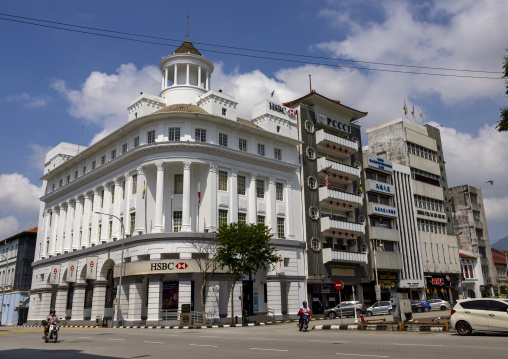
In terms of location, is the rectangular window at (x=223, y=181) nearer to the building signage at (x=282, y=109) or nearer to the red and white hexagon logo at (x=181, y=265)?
the red and white hexagon logo at (x=181, y=265)

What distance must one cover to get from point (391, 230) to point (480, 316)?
4102cm

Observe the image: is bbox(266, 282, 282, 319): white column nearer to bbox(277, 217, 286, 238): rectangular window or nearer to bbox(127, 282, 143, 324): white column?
bbox(277, 217, 286, 238): rectangular window

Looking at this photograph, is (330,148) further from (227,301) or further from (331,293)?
(227,301)

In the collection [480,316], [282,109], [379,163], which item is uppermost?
[282,109]

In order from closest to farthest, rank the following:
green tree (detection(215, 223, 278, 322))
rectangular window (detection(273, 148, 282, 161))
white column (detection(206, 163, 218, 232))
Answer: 1. green tree (detection(215, 223, 278, 322))
2. white column (detection(206, 163, 218, 232))
3. rectangular window (detection(273, 148, 282, 161))

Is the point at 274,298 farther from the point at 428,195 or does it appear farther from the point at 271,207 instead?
the point at 428,195

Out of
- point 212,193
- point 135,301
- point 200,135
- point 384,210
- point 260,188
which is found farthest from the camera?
point 384,210

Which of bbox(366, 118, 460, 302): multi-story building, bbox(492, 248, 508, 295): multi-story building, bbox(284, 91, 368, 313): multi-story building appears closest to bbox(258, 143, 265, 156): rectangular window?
bbox(284, 91, 368, 313): multi-story building

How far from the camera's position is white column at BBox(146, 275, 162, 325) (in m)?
37.1

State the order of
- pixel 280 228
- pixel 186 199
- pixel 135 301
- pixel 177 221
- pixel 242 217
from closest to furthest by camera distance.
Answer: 1. pixel 135 301
2. pixel 186 199
3. pixel 177 221
4. pixel 242 217
5. pixel 280 228

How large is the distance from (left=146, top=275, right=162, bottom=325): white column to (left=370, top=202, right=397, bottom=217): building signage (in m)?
30.3

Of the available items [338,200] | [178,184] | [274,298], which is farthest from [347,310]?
[178,184]

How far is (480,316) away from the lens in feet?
Answer: 60.7

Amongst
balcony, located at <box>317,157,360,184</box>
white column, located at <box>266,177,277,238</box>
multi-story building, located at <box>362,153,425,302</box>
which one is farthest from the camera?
multi-story building, located at <box>362,153,425,302</box>
